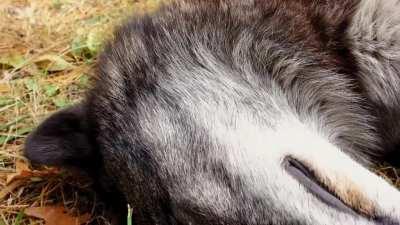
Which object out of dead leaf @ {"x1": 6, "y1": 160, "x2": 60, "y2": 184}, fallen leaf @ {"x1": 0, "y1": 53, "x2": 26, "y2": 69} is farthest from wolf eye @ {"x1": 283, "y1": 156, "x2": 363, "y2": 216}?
fallen leaf @ {"x1": 0, "y1": 53, "x2": 26, "y2": 69}

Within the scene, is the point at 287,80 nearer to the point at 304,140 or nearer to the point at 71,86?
the point at 304,140

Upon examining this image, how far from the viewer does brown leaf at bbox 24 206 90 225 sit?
2.77 m

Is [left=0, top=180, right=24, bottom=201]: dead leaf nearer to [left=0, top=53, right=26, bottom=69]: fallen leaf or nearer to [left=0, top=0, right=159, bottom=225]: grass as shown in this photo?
[left=0, top=0, right=159, bottom=225]: grass

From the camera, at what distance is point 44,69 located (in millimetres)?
3855

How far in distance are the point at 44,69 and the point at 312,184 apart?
2.19m

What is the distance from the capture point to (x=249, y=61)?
2.67 m

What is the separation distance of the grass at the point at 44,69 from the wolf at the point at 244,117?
318 mm

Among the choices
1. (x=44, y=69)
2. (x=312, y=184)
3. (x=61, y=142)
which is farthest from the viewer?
(x=44, y=69)

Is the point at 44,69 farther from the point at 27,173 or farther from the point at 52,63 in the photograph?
the point at 27,173

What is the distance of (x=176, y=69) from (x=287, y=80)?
478 millimetres

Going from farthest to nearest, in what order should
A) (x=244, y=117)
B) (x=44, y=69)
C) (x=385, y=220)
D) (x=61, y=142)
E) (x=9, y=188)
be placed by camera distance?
(x=44, y=69) → (x=9, y=188) → (x=61, y=142) → (x=244, y=117) → (x=385, y=220)

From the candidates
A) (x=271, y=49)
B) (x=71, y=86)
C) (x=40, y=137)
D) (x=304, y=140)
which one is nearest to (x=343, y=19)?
(x=271, y=49)

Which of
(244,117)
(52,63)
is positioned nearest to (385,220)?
(244,117)

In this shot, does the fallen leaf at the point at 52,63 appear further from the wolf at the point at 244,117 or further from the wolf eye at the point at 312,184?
the wolf eye at the point at 312,184
